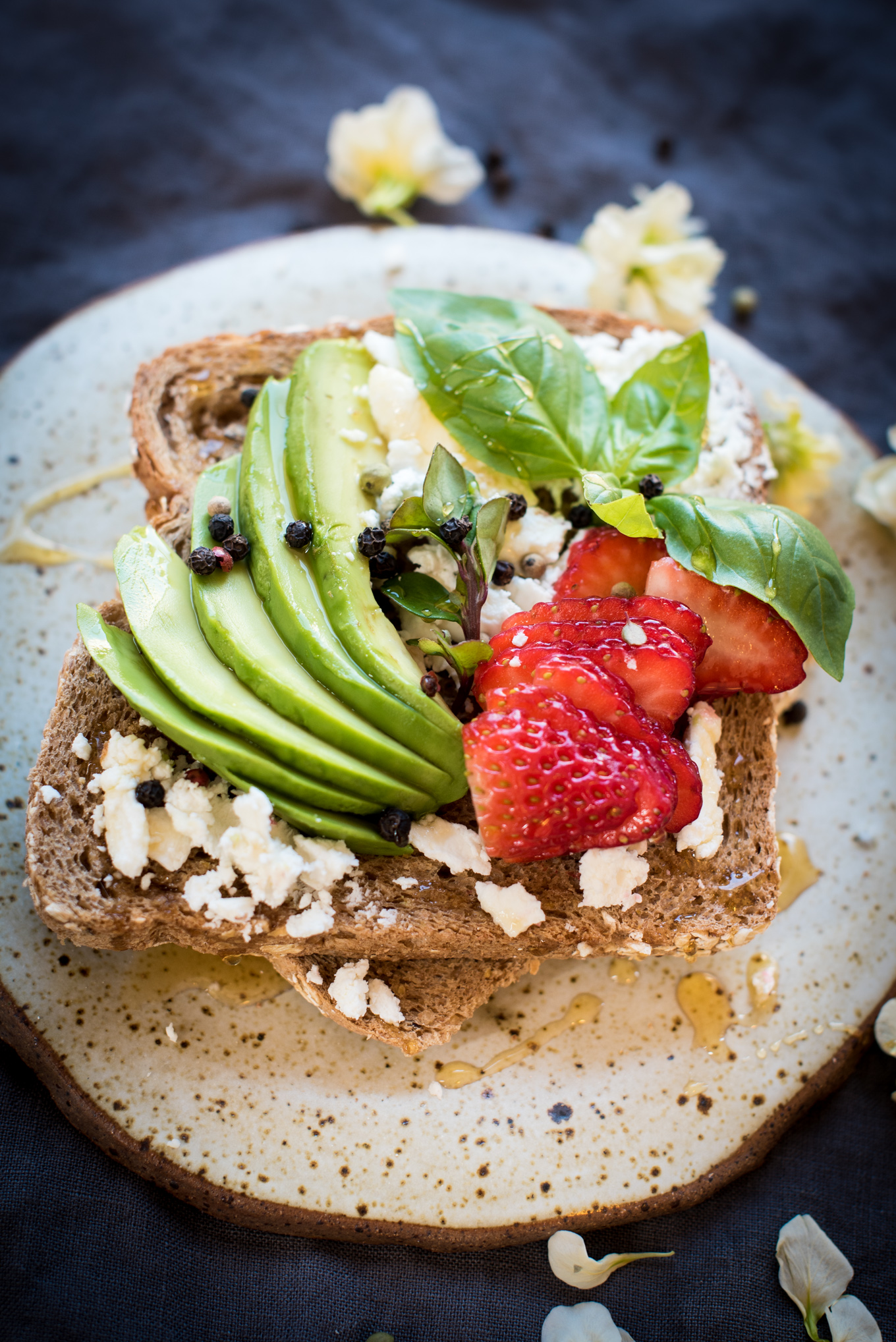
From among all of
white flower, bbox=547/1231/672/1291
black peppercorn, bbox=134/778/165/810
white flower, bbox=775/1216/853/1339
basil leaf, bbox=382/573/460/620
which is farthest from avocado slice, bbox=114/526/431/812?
white flower, bbox=775/1216/853/1339

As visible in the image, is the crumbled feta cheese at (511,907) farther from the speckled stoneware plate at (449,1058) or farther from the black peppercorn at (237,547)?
the black peppercorn at (237,547)

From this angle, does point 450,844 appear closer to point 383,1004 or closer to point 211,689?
point 383,1004

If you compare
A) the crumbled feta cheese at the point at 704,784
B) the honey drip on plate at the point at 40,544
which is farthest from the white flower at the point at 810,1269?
the honey drip on plate at the point at 40,544

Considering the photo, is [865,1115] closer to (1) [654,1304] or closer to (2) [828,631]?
(1) [654,1304]

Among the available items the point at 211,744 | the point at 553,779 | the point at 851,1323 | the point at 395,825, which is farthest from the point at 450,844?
the point at 851,1323

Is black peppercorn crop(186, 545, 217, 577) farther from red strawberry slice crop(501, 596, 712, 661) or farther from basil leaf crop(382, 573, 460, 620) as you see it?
red strawberry slice crop(501, 596, 712, 661)

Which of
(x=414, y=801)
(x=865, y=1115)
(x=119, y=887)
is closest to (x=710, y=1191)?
(x=865, y=1115)
